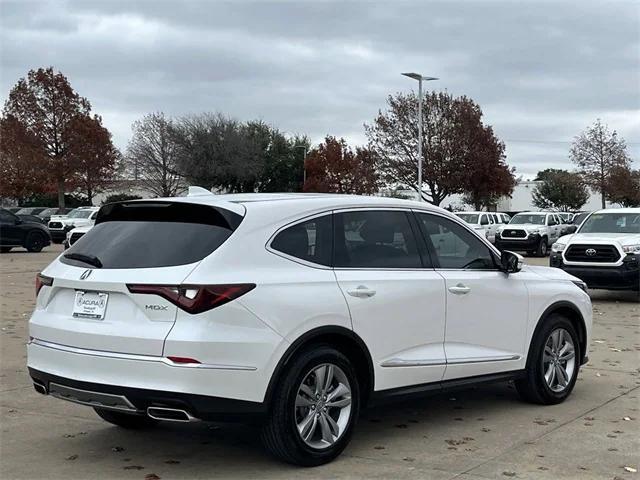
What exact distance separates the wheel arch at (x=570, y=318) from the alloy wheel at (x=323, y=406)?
216 centimetres

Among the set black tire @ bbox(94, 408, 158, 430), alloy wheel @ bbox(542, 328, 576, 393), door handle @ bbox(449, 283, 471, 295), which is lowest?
black tire @ bbox(94, 408, 158, 430)

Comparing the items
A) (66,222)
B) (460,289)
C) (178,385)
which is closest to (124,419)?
(178,385)

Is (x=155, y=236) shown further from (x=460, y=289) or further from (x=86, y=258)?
(x=460, y=289)

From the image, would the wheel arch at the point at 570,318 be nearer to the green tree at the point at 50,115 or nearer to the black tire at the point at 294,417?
the black tire at the point at 294,417

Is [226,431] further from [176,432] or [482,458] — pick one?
[482,458]

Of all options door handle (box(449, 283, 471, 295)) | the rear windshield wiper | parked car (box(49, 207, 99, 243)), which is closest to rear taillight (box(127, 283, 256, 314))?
the rear windshield wiper

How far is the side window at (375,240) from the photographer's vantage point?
5.68 m

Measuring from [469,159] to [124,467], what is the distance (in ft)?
159

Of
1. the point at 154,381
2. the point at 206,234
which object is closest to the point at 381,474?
the point at 154,381

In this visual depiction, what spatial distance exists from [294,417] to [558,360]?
10.2 feet

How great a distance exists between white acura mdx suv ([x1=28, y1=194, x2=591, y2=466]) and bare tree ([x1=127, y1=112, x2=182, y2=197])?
56.4 m

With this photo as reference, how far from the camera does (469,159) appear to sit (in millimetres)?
52094

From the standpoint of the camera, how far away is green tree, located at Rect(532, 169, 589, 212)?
78844 mm

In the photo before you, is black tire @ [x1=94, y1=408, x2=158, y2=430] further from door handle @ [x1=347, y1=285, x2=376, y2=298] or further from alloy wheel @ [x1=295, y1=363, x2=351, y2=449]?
door handle @ [x1=347, y1=285, x2=376, y2=298]
